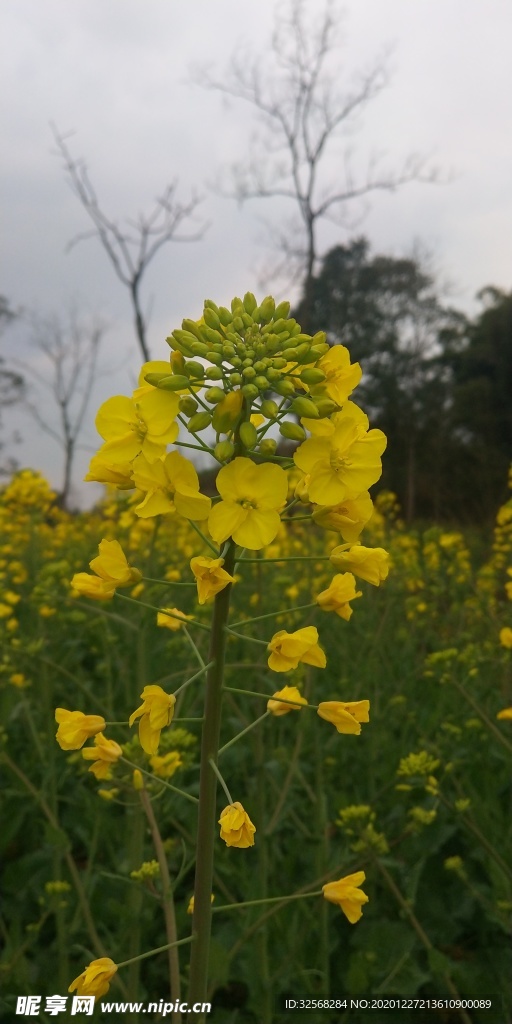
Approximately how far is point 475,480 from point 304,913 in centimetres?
1329

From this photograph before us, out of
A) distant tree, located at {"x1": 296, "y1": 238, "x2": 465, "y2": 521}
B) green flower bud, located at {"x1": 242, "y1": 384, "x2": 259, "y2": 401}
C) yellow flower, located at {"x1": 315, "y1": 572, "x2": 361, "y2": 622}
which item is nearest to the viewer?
green flower bud, located at {"x1": 242, "y1": 384, "x2": 259, "y2": 401}

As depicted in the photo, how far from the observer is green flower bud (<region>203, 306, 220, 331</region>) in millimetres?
1391

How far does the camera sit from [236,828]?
1139 mm

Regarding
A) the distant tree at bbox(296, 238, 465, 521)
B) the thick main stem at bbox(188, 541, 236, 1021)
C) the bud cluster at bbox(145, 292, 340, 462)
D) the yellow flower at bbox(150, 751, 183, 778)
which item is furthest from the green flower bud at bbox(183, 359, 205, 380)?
the distant tree at bbox(296, 238, 465, 521)

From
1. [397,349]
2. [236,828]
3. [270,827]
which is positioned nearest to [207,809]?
[236,828]

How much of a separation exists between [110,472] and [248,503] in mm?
259

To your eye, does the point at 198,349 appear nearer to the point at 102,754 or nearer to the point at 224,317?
the point at 224,317

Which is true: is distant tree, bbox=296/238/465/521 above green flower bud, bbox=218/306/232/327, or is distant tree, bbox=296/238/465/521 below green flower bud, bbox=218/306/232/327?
above

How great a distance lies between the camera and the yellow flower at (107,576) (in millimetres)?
1313

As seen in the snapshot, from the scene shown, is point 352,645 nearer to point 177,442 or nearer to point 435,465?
point 177,442

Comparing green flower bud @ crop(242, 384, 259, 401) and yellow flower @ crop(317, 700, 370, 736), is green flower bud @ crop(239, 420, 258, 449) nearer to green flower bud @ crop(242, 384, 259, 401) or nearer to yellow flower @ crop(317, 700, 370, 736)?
green flower bud @ crop(242, 384, 259, 401)

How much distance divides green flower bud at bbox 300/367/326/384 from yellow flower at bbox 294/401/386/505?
0.08 meters

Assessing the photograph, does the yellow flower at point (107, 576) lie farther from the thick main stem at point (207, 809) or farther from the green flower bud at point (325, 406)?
the green flower bud at point (325, 406)

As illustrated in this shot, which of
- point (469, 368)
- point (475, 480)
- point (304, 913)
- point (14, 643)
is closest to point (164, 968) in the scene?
point (304, 913)
